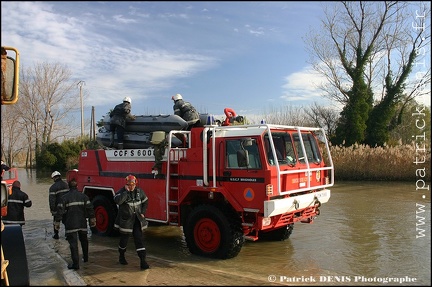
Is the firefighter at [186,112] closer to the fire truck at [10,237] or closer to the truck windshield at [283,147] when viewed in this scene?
the truck windshield at [283,147]

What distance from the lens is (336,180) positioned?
21.0 metres

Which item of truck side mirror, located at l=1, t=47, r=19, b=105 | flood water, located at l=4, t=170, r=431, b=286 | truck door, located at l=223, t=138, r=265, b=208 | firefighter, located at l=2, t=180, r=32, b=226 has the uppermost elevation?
truck side mirror, located at l=1, t=47, r=19, b=105

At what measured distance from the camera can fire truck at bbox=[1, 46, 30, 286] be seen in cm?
410

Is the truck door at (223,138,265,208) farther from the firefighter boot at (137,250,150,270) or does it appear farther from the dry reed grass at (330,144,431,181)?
the dry reed grass at (330,144,431,181)

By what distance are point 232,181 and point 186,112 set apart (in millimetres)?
2403

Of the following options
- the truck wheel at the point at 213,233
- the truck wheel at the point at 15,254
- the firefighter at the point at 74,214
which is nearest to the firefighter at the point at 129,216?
the firefighter at the point at 74,214

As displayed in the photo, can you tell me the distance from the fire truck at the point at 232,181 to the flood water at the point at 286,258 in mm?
561

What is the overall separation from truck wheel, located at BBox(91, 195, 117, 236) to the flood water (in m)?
0.19

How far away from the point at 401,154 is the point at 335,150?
13.4 feet

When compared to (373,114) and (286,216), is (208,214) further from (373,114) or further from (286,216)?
(373,114)

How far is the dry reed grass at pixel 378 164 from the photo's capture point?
1783 cm

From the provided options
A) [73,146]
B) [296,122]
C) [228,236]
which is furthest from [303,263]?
[73,146]

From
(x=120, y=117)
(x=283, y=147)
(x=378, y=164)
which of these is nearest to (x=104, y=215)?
(x=120, y=117)

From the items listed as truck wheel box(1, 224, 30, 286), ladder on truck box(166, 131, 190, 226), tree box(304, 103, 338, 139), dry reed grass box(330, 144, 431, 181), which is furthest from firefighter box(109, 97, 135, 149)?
tree box(304, 103, 338, 139)
